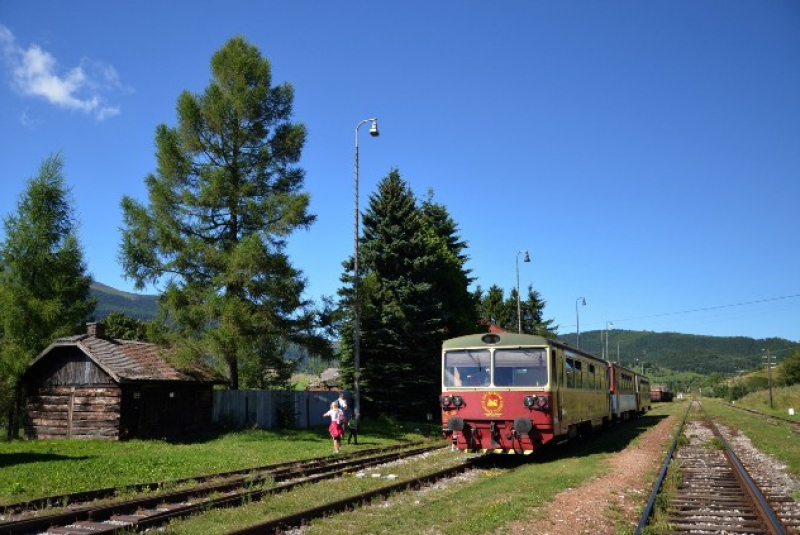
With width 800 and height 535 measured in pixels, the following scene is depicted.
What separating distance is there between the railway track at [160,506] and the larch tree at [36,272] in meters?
15.2

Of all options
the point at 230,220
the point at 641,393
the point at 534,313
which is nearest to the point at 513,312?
the point at 534,313

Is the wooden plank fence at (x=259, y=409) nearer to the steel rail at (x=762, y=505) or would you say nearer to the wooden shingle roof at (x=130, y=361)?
the wooden shingle roof at (x=130, y=361)

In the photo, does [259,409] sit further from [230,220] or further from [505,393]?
[505,393]

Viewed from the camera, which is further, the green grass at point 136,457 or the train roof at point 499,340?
the train roof at point 499,340

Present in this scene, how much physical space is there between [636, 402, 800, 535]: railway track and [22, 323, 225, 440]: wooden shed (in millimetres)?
17011

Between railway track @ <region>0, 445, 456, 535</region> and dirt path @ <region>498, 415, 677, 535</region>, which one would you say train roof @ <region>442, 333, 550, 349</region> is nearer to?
dirt path @ <region>498, 415, 677, 535</region>

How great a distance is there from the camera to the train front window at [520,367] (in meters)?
15.5

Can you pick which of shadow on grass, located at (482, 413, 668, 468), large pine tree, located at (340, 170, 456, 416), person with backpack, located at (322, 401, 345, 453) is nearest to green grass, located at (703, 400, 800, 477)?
shadow on grass, located at (482, 413, 668, 468)

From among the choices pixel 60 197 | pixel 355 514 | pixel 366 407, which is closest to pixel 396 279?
pixel 366 407

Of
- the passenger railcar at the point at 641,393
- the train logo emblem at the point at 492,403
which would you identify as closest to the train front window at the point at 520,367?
the train logo emblem at the point at 492,403

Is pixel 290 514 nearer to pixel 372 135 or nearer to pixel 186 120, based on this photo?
pixel 372 135

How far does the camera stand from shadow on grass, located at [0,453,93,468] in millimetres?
15666

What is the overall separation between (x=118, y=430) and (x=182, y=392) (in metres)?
3.05

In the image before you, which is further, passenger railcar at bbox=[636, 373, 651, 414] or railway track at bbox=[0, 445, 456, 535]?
passenger railcar at bbox=[636, 373, 651, 414]
